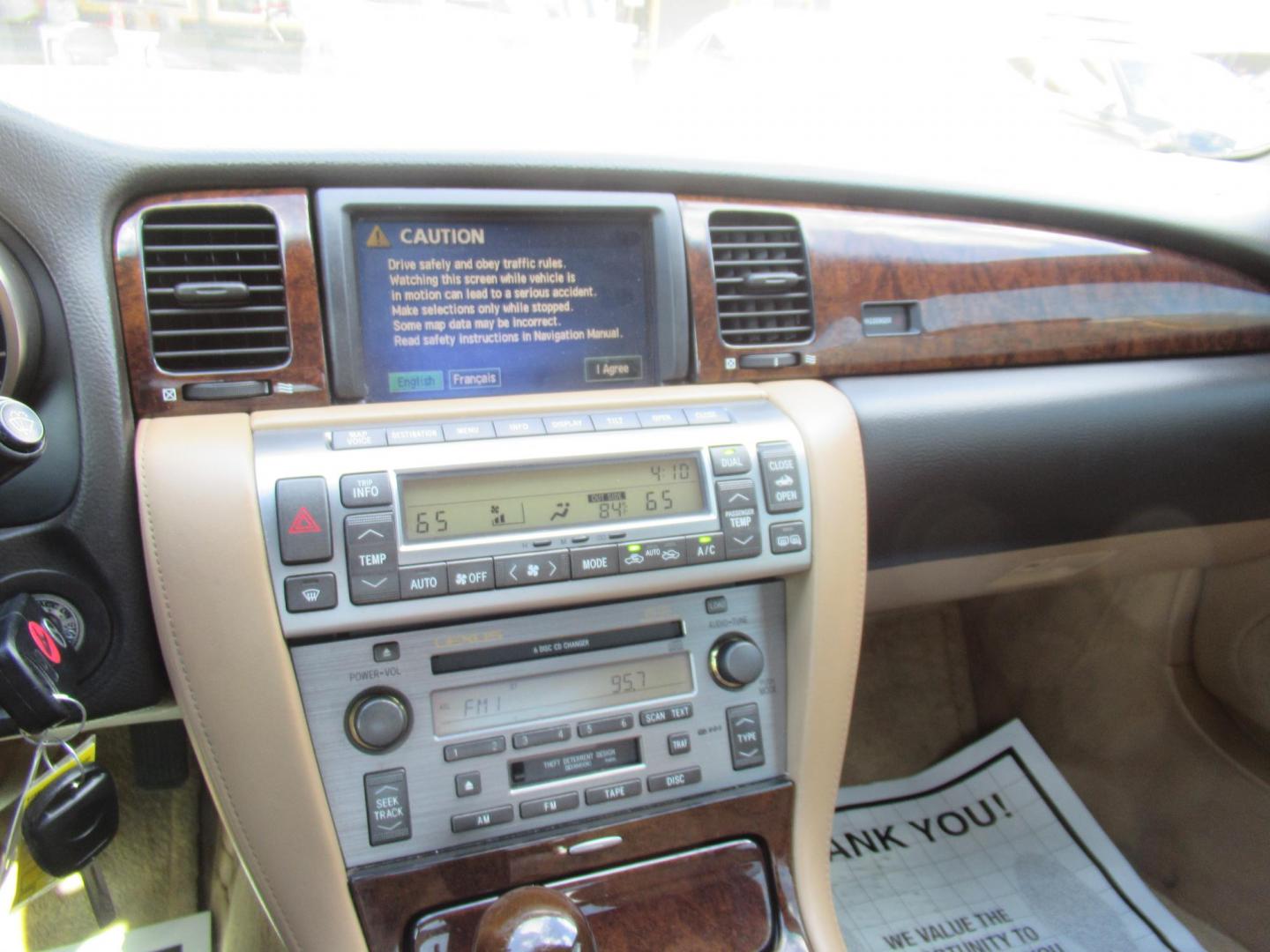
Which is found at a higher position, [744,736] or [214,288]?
[214,288]

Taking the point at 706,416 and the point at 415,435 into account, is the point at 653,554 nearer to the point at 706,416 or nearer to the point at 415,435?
the point at 706,416

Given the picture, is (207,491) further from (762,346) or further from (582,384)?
(762,346)

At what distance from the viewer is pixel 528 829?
3.45 ft

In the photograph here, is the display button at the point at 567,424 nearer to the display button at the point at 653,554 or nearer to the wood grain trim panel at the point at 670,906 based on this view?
the display button at the point at 653,554

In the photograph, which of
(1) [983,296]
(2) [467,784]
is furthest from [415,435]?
(1) [983,296]

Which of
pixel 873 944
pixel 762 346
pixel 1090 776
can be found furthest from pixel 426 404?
pixel 1090 776

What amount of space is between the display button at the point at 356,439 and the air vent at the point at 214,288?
0.12m

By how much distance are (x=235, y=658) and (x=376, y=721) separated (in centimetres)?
16

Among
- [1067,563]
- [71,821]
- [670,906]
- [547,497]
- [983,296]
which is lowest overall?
[670,906]

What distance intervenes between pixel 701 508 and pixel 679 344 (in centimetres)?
23

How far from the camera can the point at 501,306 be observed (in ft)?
3.63

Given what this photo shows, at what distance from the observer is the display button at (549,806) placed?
3.43 ft

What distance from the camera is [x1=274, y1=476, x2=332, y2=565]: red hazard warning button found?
91 centimetres

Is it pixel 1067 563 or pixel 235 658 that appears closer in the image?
pixel 235 658
